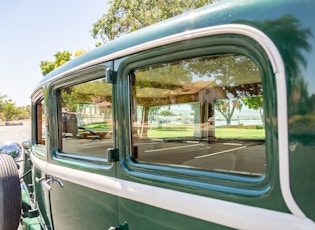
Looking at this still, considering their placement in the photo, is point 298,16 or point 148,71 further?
A: point 148,71

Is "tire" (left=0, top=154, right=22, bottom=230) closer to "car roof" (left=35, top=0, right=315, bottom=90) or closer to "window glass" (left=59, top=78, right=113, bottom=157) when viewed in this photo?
"window glass" (left=59, top=78, right=113, bottom=157)

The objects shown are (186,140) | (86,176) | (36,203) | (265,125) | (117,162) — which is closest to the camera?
(265,125)

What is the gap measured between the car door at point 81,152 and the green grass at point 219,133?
0.36 m

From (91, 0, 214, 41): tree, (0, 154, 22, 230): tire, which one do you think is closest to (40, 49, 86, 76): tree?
(91, 0, 214, 41): tree

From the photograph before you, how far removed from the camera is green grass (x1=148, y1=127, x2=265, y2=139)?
212cm

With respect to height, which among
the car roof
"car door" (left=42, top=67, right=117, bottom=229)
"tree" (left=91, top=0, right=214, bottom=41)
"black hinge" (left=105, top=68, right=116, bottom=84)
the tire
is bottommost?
the tire

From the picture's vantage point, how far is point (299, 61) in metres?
1.05

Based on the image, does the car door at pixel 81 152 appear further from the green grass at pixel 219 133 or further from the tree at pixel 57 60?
the tree at pixel 57 60

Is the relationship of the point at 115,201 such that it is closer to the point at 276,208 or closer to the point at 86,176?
the point at 86,176

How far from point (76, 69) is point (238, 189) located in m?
1.44

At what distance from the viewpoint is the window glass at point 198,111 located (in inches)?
58.4

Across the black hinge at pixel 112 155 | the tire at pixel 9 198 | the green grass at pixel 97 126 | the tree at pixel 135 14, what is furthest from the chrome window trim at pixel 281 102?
the tree at pixel 135 14

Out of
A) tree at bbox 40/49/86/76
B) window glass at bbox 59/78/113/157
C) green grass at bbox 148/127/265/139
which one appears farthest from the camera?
tree at bbox 40/49/86/76

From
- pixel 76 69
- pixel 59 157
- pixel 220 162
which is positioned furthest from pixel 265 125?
pixel 59 157
